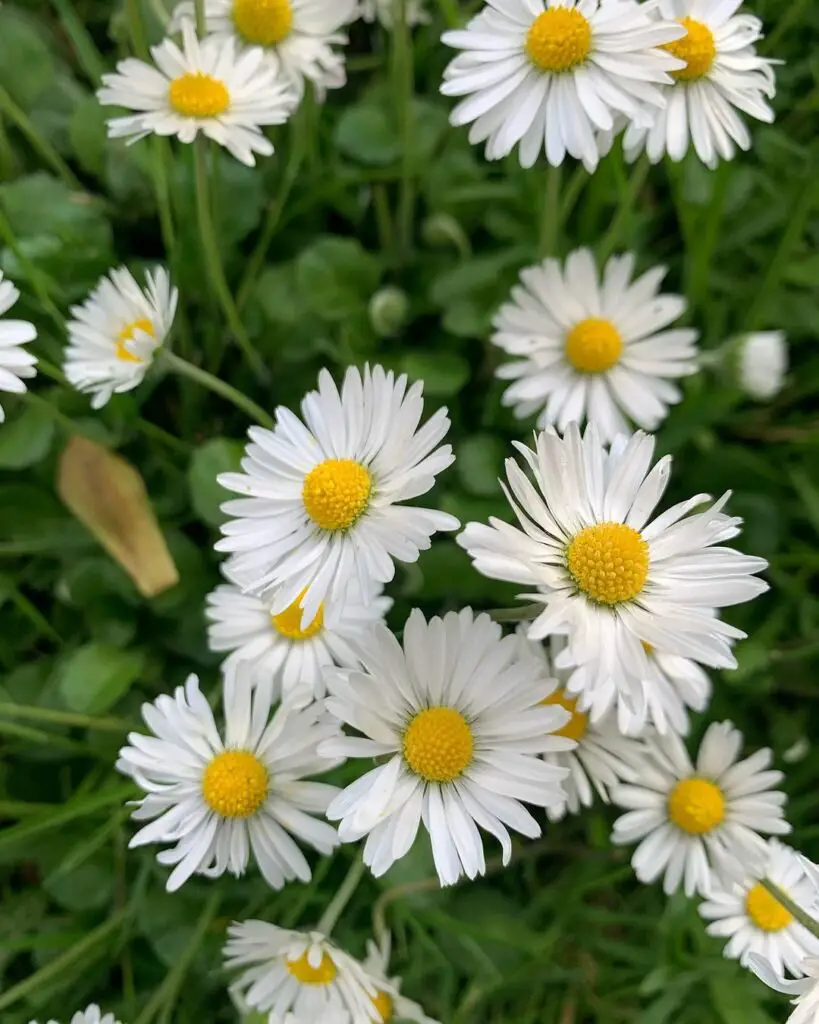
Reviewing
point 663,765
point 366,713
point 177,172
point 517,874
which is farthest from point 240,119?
point 517,874

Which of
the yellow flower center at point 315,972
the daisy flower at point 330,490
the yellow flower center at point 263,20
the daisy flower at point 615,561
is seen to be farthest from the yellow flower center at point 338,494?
the yellow flower center at point 263,20

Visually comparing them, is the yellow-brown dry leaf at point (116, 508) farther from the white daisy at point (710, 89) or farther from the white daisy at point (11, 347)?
the white daisy at point (710, 89)

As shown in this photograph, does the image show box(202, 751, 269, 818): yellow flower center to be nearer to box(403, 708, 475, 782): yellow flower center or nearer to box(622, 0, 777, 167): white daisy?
box(403, 708, 475, 782): yellow flower center

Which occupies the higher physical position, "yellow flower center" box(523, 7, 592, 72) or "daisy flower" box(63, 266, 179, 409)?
"yellow flower center" box(523, 7, 592, 72)

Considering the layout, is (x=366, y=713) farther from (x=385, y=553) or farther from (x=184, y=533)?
(x=184, y=533)

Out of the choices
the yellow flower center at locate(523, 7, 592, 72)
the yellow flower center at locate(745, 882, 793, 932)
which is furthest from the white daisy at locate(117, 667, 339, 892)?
the yellow flower center at locate(523, 7, 592, 72)

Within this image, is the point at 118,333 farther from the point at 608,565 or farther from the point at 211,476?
the point at 608,565

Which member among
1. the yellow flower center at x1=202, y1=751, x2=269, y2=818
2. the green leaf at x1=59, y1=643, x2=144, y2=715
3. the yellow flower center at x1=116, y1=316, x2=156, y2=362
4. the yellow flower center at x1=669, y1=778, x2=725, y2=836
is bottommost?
the green leaf at x1=59, y1=643, x2=144, y2=715
